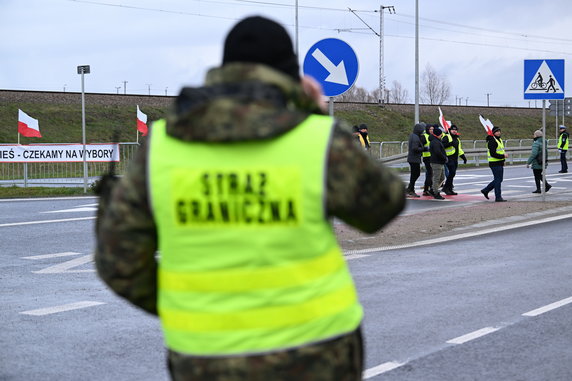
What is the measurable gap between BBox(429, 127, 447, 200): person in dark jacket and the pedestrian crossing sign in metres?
2.49

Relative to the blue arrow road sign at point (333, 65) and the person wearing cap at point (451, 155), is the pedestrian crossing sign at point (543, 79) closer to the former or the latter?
the person wearing cap at point (451, 155)

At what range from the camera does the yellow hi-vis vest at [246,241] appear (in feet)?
8.04

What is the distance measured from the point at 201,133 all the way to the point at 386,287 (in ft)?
22.3

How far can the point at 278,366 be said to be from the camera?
2.45 m

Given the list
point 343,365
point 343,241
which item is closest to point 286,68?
point 343,365

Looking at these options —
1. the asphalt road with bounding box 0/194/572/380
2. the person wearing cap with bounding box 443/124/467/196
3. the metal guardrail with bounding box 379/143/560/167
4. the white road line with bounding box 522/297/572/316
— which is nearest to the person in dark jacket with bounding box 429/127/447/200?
the person wearing cap with bounding box 443/124/467/196

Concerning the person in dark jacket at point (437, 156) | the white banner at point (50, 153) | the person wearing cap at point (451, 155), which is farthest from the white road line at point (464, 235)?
the white banner at point (50, 153)

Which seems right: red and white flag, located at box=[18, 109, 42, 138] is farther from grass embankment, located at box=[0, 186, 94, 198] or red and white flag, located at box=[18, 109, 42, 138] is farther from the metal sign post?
the metal sign post

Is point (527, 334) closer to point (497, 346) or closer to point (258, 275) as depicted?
point (497, 346)

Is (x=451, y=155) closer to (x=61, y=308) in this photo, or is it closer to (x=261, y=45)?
(x=61, y=308)

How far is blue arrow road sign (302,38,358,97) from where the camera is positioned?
12.0 m

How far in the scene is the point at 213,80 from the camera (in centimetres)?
251

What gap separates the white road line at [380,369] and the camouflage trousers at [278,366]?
11.1 feet

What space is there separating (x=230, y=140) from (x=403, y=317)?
538cm
